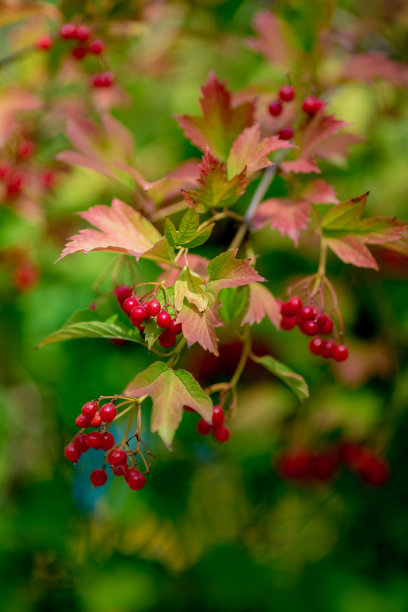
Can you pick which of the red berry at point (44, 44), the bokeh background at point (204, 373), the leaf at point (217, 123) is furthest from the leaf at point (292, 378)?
the red berry at point (44, 44)

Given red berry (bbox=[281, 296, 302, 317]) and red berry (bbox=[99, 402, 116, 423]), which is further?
red berry (bbox=[281, 296, 302, 317])

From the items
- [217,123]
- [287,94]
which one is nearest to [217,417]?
[217,123]

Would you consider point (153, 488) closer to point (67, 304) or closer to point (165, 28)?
point (67, 304)

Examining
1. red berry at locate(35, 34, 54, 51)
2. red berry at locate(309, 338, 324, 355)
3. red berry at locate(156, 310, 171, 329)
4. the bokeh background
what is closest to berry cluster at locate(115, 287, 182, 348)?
Answer: red berry at locate(156, 310, 171, 329)

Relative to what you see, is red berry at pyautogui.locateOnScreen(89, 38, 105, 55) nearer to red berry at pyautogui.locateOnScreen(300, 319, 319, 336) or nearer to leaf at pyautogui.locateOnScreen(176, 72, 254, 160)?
leaf at pyautogui.locateOnScreen(176, 72, 254, 160)

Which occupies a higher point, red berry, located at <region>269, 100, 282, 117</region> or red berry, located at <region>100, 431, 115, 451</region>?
red berry, located at <region>269, 100, 282, 117</region>

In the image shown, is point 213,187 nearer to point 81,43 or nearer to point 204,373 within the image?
point 81,43

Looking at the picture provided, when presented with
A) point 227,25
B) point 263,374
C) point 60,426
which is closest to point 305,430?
point 263,374
